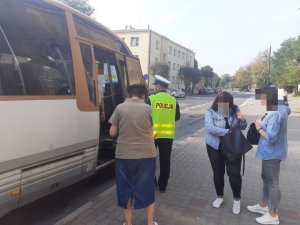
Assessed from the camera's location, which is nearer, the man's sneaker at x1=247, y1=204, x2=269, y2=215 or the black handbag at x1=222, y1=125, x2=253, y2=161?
the black handbag at x1=222, y1=125, x2=253, y2=161

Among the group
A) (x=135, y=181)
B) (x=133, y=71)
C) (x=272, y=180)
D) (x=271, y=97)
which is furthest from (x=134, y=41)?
(x=135, y=181)

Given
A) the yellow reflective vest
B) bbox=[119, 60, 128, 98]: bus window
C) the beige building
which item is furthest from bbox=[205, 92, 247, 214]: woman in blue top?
the beige building

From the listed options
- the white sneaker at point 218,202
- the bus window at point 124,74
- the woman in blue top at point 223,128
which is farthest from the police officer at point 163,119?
the bus window at point 124,74

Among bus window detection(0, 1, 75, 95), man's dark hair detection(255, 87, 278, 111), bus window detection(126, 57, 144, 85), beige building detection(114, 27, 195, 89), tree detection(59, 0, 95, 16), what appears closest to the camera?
bus window detection(0, 1, 75, 95)

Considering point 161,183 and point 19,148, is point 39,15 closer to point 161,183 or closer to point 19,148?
point 19,148

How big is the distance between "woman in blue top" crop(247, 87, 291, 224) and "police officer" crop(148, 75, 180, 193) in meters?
1.41

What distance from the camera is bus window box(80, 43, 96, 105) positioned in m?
4.62

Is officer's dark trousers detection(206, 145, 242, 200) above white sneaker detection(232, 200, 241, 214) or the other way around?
above

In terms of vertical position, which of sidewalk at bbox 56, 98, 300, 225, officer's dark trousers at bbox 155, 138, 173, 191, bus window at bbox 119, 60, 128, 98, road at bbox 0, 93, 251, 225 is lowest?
road at bbox 0, 93, 251, 225

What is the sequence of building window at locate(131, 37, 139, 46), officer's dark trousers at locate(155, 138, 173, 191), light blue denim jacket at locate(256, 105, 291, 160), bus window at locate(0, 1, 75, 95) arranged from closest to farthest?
1. bus window at locate(0, 1, 75, 95)
2. light blue denim jacket at locate(256, 105, 291, 160)
3. officer's dark trousers at locate(155, 138, 173, 191)
4. building window at locate(131, 37, 139, 46)

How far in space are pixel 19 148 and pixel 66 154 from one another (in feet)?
2.69

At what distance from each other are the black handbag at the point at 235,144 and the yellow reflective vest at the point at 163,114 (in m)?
1.10

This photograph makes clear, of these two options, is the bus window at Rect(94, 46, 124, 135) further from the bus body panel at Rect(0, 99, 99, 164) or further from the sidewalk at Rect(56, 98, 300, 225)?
the sidewalk at Rect(56, 98, 300, 225)

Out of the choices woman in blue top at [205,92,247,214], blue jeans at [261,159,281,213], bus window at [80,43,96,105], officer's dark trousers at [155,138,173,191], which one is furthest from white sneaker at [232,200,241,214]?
bus window at [80,43,96,105]
